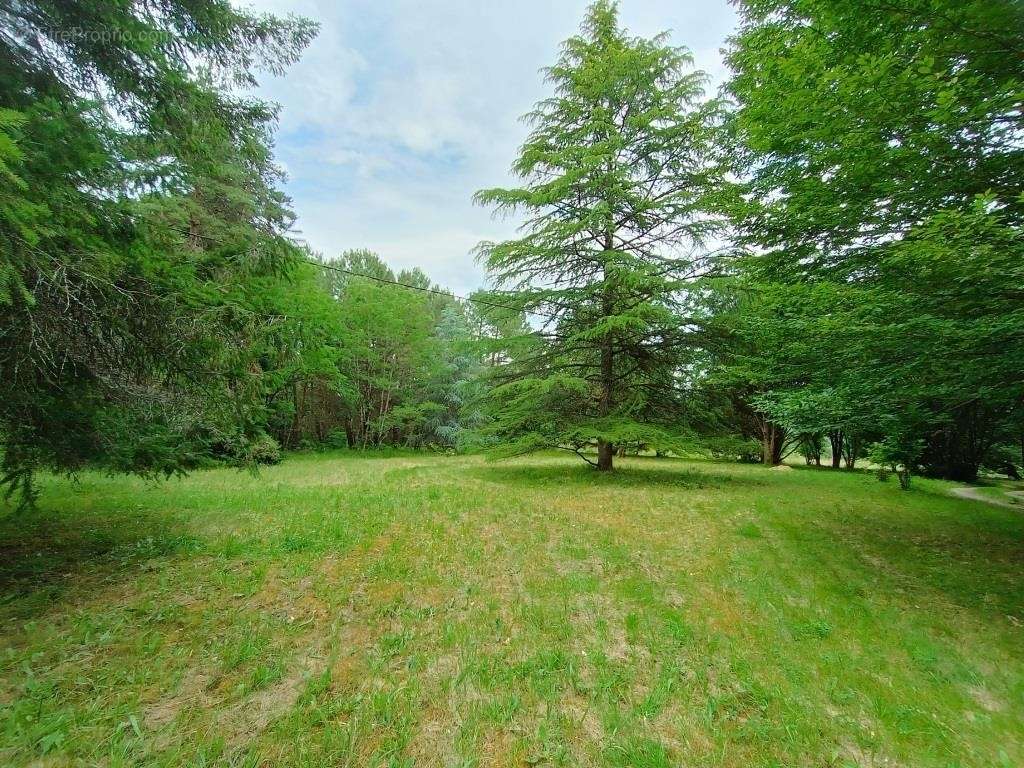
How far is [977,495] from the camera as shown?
10016 mm

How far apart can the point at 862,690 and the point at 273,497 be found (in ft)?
26.9

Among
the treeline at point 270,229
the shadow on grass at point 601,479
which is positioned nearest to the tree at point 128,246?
the treeline at point 270,229

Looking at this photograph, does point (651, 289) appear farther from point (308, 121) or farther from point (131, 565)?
point (131, 565)

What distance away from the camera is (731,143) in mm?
8828

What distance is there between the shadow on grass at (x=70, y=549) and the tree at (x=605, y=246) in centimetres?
665

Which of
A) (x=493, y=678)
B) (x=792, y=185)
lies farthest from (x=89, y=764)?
(x=792, y=185)

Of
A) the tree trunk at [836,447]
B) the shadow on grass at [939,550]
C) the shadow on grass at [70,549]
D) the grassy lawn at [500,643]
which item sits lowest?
the shadow on grass at [70,549]

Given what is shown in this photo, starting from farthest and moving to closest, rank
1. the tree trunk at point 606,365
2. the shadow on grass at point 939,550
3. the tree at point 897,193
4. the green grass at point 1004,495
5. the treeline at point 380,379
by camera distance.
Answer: the treeline at point 380,379, the tree trunk at point 606,365, the green grass at point 1004,495, the shadow on grass at point 939,550, the tree at point 897,193

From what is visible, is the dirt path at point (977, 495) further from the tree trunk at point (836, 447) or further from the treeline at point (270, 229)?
the tree trunk at point (836, 447)

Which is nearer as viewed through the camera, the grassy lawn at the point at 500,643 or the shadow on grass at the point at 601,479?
the grassy lawn at the point at 500,643

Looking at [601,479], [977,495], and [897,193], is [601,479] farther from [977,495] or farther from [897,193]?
[977,495]

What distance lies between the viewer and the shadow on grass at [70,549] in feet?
11.7

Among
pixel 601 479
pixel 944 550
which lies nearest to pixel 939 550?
pixel 944 550

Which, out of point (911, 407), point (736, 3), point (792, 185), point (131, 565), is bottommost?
point (131, 565)
